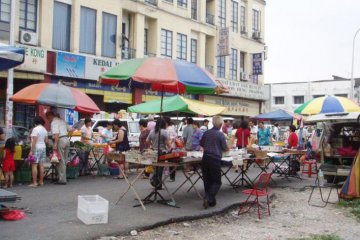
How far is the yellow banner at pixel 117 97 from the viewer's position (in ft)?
84.0

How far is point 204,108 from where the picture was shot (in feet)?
57.6

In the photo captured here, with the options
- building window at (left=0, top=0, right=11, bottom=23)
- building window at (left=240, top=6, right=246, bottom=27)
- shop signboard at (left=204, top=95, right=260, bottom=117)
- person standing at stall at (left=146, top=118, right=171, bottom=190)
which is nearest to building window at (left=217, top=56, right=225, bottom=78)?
shop signboard at (left=204, top=95, right=260, bottom=117)

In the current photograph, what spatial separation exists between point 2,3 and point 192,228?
16.3m

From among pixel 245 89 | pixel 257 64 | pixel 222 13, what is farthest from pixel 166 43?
pixel 257 64

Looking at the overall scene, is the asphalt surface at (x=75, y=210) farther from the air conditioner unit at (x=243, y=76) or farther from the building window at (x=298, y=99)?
the building window at (x=298, y=99)

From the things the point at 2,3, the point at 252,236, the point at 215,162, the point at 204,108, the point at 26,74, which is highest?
the point at 2,3

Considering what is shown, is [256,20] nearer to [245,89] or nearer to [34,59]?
[245,89]

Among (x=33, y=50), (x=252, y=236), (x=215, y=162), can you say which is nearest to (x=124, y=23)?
(x=33, y=50)

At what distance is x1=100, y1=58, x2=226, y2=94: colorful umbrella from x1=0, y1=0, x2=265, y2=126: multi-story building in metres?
12.7

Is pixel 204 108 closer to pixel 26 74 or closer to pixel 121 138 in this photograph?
pixel 121 138

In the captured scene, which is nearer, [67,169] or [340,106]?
[67,169]

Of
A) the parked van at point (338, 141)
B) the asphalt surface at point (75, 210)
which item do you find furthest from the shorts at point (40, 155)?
the parked van at point (338, 141)

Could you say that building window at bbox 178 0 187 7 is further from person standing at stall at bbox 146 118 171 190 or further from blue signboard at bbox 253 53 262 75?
person standing at stall at bbox 146 118 171 190

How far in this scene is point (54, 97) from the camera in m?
12.7
